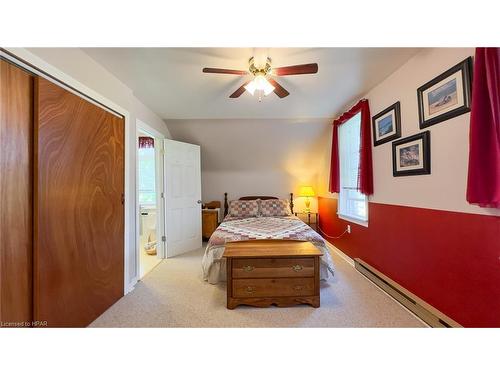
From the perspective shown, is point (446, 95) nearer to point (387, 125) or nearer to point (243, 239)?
point (387, 125)

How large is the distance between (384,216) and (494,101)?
1.32m

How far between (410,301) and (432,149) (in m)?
1.35

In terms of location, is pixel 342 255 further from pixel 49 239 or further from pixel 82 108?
pixel 82 108

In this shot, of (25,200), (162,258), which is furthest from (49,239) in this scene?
(162,258)

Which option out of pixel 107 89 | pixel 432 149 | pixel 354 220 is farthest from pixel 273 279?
pixel 107 89

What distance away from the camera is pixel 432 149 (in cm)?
159

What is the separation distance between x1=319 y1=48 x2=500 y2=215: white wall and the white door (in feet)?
9.53

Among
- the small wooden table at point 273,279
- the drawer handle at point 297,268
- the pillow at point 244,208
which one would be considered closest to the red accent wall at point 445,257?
the small wooden table at point 273,279

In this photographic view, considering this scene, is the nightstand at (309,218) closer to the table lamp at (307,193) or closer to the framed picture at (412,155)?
the table lamp at (307,193)

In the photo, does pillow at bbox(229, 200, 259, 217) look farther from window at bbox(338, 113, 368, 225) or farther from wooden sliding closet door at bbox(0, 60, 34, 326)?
wooden sliding closet door at bbox(0, 60, 34, 326)

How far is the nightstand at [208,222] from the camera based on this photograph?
398 cm

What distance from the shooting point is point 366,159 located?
7.79 feet

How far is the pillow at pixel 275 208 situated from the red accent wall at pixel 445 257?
1.79 m

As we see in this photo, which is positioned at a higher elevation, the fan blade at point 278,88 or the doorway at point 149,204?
the fan blade at point 278,88
